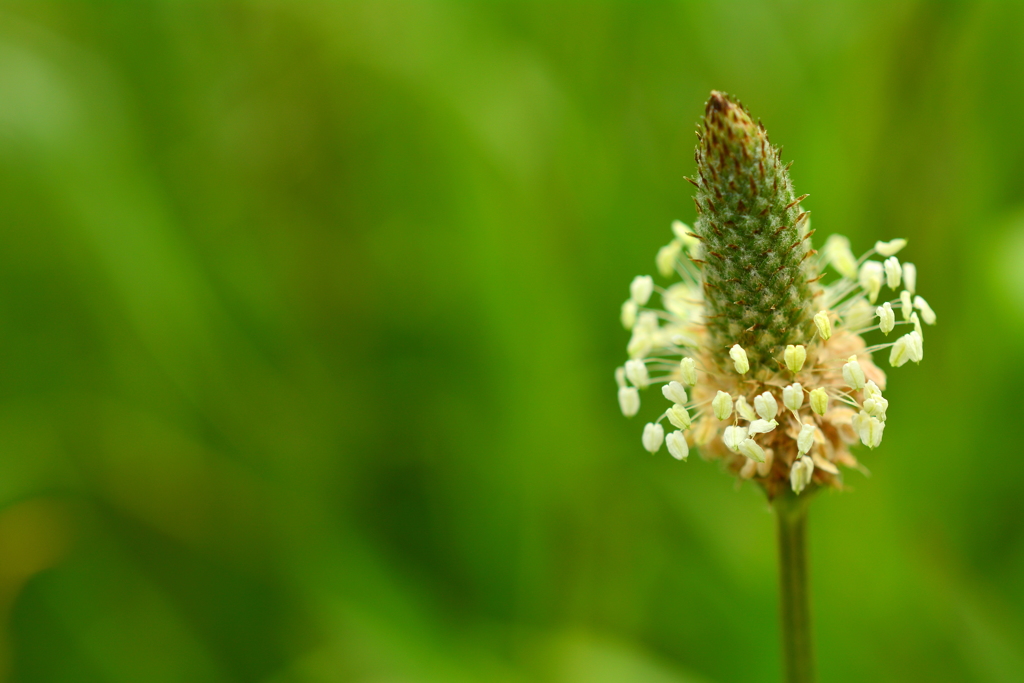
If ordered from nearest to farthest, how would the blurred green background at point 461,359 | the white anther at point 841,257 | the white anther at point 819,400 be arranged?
the white anther at point 819,400 < the white anther at point 841,257 < the blurred green background at point 461,359

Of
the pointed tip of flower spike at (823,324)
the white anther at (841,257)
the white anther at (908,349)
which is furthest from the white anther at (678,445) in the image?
the white anther at (841,257)

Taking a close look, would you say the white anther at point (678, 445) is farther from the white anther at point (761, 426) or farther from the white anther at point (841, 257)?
the white anther at point (841, 257)

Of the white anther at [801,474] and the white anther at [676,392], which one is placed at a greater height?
the white anther at [676,392]

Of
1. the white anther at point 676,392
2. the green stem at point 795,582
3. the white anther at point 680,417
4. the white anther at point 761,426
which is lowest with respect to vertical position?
the green stem at point 795,582

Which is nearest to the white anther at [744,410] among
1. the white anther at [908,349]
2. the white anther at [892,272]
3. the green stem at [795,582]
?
the green stem at [795,582]

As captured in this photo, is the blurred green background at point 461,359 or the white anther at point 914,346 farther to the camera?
the blurred green background at point 461,359

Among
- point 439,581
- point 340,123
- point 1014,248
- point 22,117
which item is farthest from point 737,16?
point 22,117

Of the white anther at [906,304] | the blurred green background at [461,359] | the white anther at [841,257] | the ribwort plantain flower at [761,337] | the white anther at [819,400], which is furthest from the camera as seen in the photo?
the blurred green background at [461,359]
